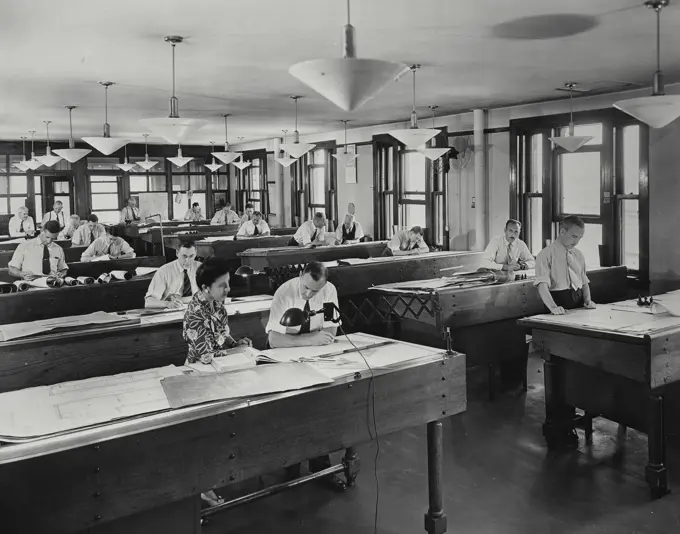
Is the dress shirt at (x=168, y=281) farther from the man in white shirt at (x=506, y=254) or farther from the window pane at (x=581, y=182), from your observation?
the window pane at (x=581, y=182)

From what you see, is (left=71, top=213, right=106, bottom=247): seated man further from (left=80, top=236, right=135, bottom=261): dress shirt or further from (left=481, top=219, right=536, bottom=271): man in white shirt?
(left=481, top=219, right=536, bottom=271): man in white shirt

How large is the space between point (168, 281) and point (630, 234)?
18.9 feet

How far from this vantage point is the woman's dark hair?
3623 mm

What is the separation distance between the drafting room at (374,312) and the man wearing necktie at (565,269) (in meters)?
0.02

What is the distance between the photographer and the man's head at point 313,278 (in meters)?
4.09

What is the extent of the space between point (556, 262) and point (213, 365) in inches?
120

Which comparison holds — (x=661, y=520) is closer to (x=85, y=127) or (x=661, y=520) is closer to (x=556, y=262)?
(x=556, y=262)

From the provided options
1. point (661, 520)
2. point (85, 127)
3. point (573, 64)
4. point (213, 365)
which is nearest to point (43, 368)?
point (213, 365)

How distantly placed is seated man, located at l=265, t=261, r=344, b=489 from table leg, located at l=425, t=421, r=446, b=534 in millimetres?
732

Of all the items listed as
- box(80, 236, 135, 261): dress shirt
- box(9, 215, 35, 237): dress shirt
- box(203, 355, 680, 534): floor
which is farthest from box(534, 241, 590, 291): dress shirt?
box(9, 215, 35, 237): dress shirt

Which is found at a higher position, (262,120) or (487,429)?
(262,120)

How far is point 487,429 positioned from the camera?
513cm

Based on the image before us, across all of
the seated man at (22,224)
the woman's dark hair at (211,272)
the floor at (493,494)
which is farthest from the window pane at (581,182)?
the seated man at (22,224)

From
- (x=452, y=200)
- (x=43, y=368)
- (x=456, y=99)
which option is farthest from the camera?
(x=452, y=200)
